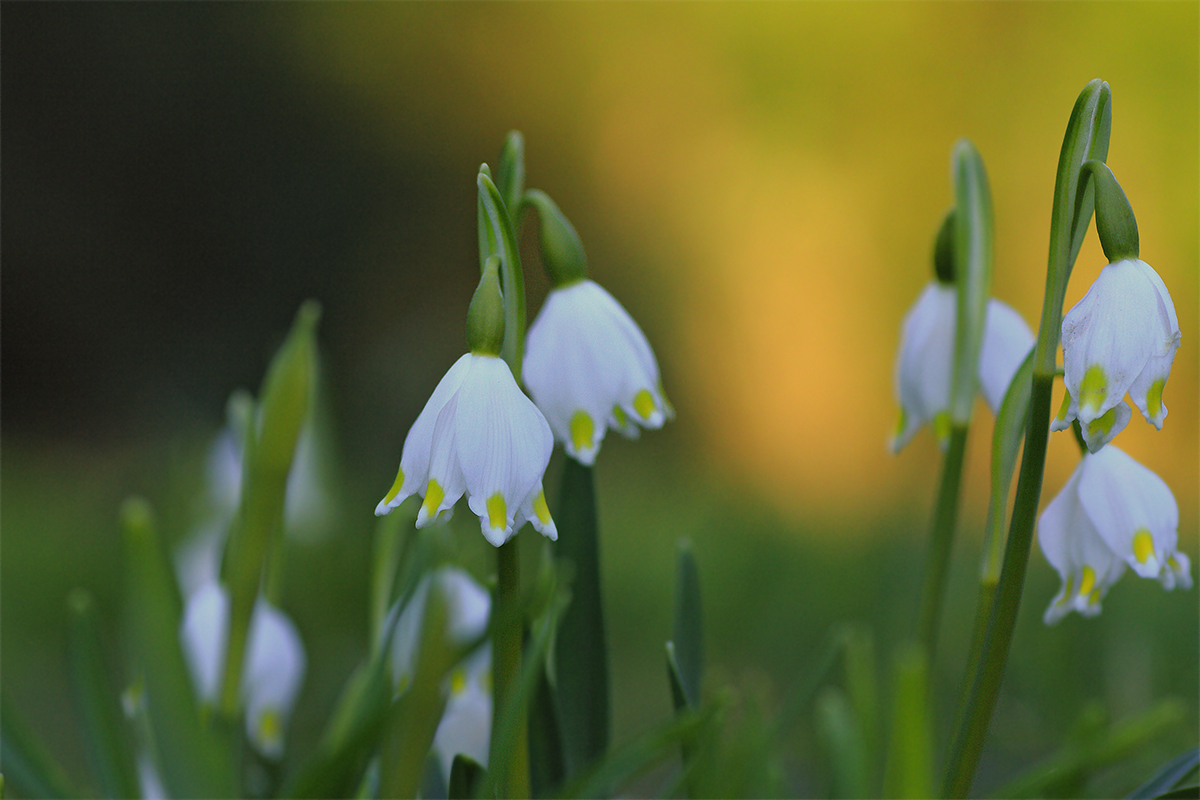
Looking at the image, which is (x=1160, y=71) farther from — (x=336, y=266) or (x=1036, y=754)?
(x=336, y=266)

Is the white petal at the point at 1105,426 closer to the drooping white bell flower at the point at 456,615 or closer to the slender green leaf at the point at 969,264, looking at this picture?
the slender green leaf at the point at 969,264

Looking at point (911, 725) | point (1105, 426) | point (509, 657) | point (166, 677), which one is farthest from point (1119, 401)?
point (166, 677)

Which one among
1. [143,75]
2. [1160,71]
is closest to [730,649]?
[1160,71]

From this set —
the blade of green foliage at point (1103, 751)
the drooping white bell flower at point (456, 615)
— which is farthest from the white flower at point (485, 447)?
the blade of green foliage at point (1103, 751)

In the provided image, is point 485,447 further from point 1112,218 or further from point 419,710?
point 1112,218

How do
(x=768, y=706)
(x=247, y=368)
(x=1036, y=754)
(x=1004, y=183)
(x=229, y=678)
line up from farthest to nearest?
1. (x=1004, y=183)
2. (x=247, y=368)
3. (x=768, y=706)
4. (x=1036, y=754)
5. (x=229, y=678)
